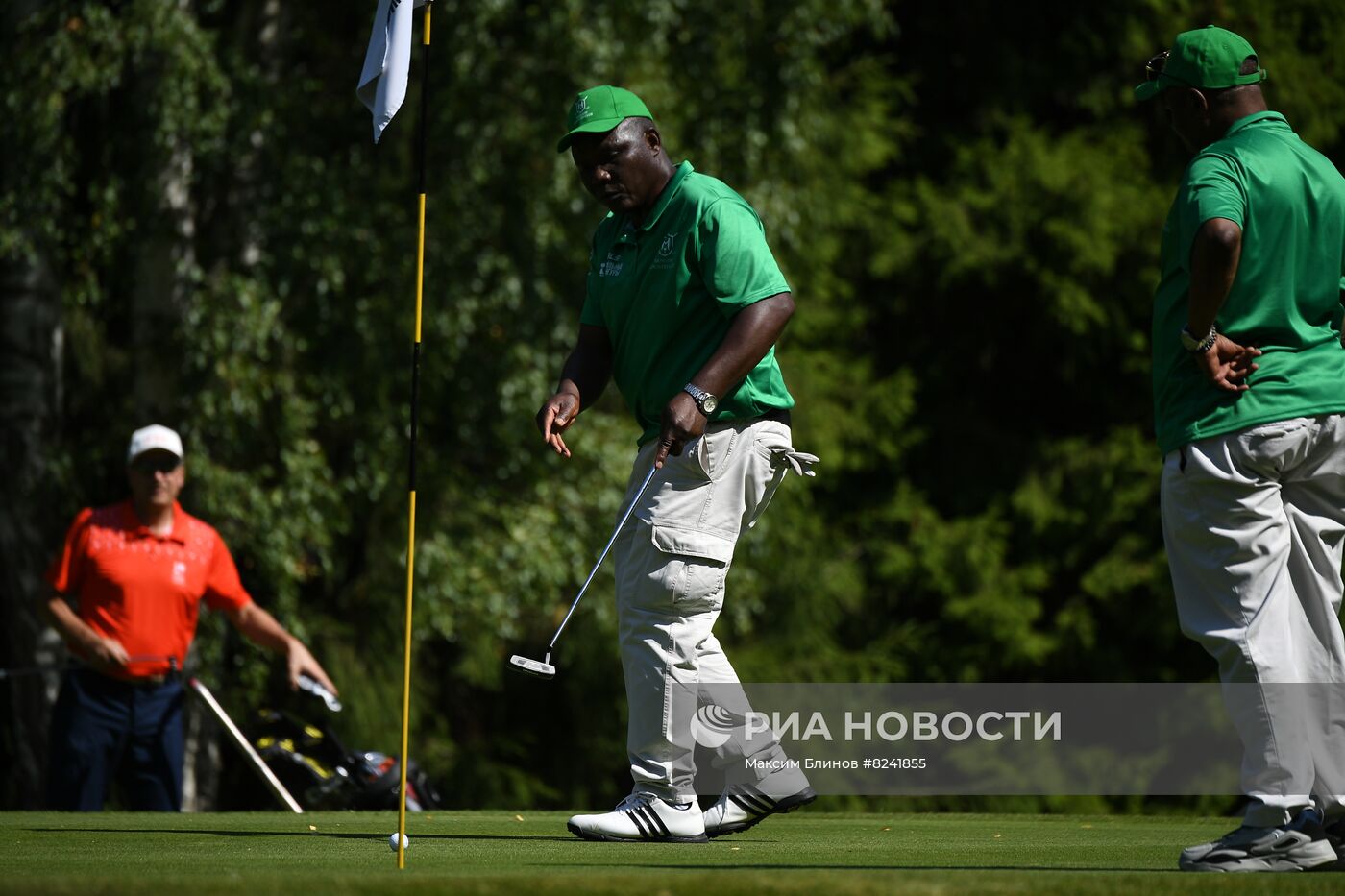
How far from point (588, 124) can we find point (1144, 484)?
1272 cm

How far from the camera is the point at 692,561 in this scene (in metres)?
5.21

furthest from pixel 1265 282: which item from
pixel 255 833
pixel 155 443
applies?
pixel 155 443

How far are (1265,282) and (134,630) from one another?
5.13 meters

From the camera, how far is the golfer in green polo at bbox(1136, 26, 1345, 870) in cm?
440

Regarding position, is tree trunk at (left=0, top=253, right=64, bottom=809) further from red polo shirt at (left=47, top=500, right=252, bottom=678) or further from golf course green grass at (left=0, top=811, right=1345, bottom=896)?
golf course green grass at (left=0, top=811, right=1345, bottom=896)

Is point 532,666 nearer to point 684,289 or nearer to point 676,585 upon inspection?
point 676,585

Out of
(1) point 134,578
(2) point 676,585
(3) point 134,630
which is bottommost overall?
(3) point 134,630

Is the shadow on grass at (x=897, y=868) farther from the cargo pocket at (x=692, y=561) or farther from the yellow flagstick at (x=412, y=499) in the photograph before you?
the cargo pocket at (x=692, y=561)

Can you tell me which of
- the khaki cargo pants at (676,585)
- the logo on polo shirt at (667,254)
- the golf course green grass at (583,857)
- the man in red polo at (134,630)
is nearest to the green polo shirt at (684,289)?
the logo on polo shirt at (667,254)

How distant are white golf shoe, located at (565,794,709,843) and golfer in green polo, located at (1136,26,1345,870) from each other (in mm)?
1417

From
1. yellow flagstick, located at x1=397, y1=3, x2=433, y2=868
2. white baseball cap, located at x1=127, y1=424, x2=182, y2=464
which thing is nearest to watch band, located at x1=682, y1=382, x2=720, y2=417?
yellow flagstick, located at x1=397, y1=3, x2=433, y2=868

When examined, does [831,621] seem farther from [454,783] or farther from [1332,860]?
[1332,860]

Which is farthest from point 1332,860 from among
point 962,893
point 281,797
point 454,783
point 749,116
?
point 454,783

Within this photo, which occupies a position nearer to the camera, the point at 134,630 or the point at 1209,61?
the point at 1209,61
